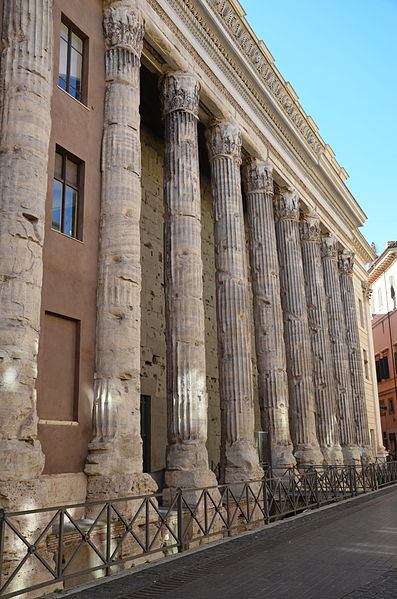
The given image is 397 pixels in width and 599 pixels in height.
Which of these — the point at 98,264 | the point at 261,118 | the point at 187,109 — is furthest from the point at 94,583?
the point at 261,118

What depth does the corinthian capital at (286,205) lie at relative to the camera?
69.3 ft

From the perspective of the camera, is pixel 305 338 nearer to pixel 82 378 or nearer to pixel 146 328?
pixel 146 328

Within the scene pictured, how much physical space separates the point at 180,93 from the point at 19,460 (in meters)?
10.1

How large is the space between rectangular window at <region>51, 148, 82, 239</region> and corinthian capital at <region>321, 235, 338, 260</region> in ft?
53.3

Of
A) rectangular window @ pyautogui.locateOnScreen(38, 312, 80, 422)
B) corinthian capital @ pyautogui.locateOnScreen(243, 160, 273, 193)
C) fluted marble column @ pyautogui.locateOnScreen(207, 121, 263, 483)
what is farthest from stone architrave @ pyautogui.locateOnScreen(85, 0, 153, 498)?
corinthian capital @ pyautogui.locateOnScreen(243, 160, 273, 193)

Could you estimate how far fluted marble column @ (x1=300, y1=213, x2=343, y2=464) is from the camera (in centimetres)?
2108

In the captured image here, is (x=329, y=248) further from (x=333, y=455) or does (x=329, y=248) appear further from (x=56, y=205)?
(x=56, y=205)

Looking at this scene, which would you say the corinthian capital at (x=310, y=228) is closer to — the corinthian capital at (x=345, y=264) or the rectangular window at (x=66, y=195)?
the corinthian capital at (x=345, y=264)

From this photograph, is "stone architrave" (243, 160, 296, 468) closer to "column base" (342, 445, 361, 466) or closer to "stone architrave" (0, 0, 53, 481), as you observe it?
"column base" (342, 445, 361, 466)

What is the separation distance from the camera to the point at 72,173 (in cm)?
1098

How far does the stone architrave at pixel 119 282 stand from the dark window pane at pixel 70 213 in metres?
0.59

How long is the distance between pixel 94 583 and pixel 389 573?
11.1 ft

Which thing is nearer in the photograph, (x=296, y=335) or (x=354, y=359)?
(x=296, y=335)

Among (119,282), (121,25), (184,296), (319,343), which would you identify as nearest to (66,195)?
(119,282)
